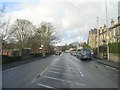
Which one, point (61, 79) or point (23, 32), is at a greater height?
point (23, 32)

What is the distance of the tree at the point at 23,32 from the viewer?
8354cm

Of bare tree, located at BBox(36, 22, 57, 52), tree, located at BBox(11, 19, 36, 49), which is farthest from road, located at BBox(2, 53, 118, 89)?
bare tree, located at BBox(36, 22, 57, 52)

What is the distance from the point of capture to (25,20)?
91562 mm

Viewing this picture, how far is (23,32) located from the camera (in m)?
87.1

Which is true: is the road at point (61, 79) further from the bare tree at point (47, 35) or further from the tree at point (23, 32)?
the bare tree at point (47, 35)

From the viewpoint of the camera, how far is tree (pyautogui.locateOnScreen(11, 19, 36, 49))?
83.5 m

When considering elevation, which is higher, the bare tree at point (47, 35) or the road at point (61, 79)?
the bare tree at point (47, 35)

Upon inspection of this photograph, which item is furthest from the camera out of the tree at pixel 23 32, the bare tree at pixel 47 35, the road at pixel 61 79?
the bare tree at pixel 47 35

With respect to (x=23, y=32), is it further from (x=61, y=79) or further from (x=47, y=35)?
(x=61, y=79)

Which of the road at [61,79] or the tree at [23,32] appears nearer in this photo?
the road at [61,79]

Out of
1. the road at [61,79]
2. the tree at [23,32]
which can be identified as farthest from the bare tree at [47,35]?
the road at [61,79]

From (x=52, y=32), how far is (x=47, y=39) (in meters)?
6.43

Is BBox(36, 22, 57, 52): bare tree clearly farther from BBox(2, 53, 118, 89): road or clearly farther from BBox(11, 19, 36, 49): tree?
BBox(2, 53, 118, 89): road

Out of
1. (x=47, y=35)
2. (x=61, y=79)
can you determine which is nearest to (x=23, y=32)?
(x=47, y=35)
